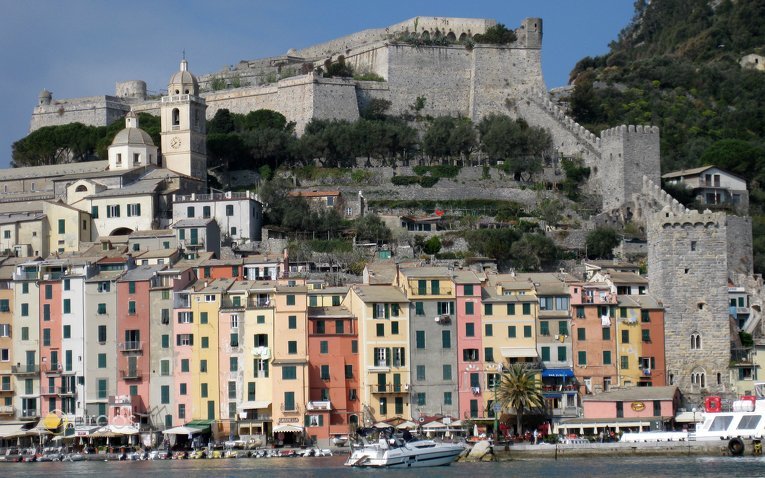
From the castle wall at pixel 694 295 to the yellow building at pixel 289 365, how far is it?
16.8m

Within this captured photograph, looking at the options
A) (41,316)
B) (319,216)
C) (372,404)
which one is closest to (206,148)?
(319,216)

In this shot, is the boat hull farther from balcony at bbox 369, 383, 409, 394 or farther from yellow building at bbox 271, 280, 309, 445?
yellow building at bbox 271, 280, 309, 445

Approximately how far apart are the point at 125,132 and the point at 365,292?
1239 inches

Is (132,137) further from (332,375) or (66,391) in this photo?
(332,375)

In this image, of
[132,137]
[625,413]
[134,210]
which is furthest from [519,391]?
[132,137]

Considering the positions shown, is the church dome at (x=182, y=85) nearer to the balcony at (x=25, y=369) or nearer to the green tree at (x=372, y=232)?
the green tree at (x=372, y=232)

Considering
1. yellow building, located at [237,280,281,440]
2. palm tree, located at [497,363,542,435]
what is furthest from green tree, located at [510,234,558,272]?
yellow building, located at [237,280,281,440]

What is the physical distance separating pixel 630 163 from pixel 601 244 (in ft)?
31.0

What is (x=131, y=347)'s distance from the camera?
246 feet

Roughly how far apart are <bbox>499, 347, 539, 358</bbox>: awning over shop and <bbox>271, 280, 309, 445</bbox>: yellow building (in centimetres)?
897

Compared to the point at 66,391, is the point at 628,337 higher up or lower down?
higher up

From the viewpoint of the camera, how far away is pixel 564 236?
309ft

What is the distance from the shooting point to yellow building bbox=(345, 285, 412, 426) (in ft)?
237

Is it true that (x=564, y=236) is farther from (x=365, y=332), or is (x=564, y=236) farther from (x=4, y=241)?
(x=4, y=241)
